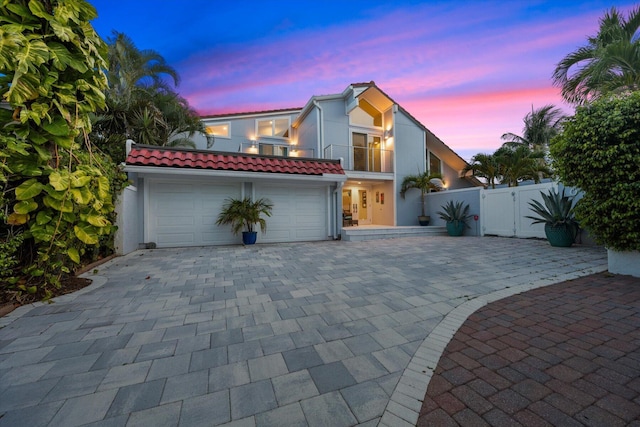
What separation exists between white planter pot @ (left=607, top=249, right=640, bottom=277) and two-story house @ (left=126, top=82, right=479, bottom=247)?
6968 mm

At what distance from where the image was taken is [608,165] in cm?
419

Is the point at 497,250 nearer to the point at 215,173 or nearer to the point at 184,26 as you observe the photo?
the point at 215,173

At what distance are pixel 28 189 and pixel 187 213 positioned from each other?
18.1 feet

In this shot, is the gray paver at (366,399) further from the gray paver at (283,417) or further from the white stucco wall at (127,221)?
the white stucco wall at (127,221)

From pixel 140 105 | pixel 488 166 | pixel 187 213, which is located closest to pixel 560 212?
pixel 488 166

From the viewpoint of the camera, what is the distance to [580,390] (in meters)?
1.56

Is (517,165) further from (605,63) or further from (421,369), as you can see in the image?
(421,369)

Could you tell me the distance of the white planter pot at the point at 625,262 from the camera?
4004 mm

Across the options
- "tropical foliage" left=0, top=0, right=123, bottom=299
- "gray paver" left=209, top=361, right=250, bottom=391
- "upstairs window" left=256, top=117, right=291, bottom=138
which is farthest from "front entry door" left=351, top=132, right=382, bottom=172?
"gray paver" left=209, top=361, right=250, bottom=391

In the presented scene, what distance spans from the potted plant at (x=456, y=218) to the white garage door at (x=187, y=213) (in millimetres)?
8791

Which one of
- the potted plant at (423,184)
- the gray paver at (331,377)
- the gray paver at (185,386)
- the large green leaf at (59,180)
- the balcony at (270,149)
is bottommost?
the gray paver at (331,377)

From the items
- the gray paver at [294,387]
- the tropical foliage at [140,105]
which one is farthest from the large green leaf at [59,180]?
the tropical foliage at [140,105]

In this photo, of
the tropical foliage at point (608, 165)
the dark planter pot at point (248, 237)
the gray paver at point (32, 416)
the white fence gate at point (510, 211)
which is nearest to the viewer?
the gray paver at point (32, 416)

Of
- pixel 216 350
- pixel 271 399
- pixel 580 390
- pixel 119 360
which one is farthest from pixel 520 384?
pixel 119 360
